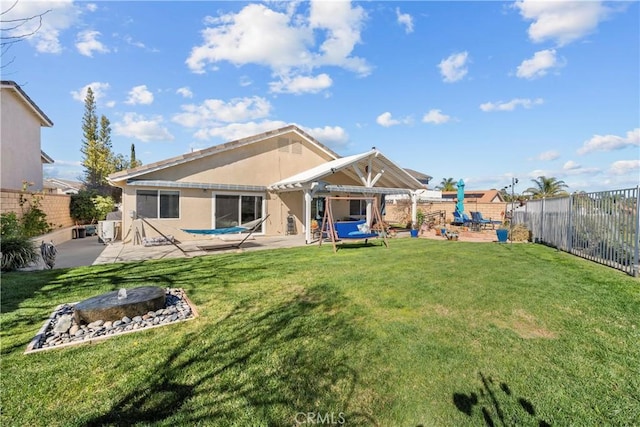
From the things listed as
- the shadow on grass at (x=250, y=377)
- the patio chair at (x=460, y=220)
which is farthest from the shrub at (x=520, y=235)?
the shadow on grass at (x=250, y=377)

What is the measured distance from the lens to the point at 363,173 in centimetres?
1775

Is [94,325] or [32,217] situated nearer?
[94,325]

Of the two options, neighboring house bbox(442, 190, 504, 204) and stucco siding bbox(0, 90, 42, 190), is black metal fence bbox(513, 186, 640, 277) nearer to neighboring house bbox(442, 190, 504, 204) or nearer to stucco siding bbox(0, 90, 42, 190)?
stucco siding bbox(0, 90, 42, 190)

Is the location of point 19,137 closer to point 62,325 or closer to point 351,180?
point 62,325

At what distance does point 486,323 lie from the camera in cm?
444

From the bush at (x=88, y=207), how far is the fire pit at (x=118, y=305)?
17.1 m

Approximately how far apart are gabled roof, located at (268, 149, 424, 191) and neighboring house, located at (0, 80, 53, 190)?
41.9 feet

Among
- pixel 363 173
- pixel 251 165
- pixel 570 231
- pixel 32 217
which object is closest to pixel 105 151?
pixel 32 217

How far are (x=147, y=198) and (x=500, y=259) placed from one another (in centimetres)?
1360

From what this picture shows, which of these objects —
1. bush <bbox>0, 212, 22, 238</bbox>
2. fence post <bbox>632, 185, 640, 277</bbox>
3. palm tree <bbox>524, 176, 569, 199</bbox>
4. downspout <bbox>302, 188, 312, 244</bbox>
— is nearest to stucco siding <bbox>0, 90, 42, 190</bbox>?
bush <bbox>0, 212, 22, 238</bbox>

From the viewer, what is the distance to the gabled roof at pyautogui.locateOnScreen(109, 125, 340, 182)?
1212 cm

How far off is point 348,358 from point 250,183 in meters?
13.2

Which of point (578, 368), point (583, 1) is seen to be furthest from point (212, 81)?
point (578, 368)

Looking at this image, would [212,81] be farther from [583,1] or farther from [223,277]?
[583,1]
